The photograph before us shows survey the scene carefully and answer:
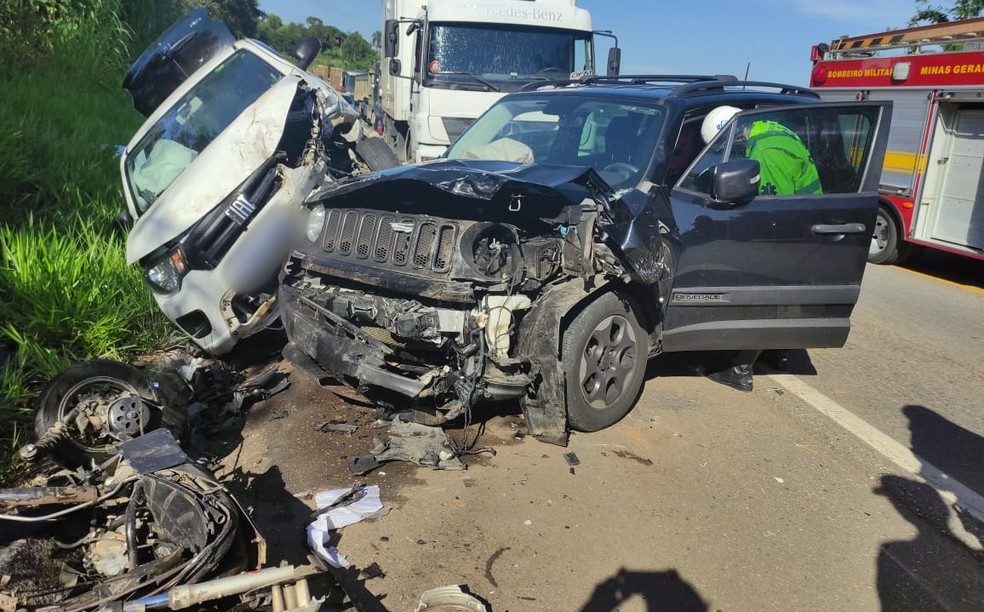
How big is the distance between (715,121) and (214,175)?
340 cm

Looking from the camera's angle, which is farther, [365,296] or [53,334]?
[53,334]

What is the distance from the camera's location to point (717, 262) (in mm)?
4379

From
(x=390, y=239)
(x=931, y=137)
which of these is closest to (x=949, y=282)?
(x=931, y=137)

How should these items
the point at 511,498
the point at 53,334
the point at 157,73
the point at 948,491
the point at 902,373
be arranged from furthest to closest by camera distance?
1. the point at 157,73
2. the point at 902,373
3. the point at 53,334
4. the point at 948,491
5. the point at 511,498

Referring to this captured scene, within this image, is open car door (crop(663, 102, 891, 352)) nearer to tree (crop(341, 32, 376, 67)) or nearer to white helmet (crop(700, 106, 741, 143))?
white helmet (crop(700, 106, 741, 143))

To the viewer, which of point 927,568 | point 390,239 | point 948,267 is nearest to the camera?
point 927,568

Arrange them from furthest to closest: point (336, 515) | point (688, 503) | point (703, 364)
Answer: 1. point (703, 364)
2. point (688, 503)
3. point (336, 515)

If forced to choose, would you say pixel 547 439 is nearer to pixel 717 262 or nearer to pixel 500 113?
pixel 717 262

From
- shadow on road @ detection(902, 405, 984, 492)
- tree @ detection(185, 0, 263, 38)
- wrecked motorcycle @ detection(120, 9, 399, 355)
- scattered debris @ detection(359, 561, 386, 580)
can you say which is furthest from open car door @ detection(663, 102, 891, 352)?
tree @ detection(185, 0, 263, 38)

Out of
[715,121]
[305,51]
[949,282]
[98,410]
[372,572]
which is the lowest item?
[372,572]

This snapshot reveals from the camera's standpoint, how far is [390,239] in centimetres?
398

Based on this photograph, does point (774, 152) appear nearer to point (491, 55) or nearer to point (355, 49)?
point (491, 55)

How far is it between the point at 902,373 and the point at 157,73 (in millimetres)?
6691

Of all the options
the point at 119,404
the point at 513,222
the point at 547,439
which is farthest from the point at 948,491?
the point at 119,404
